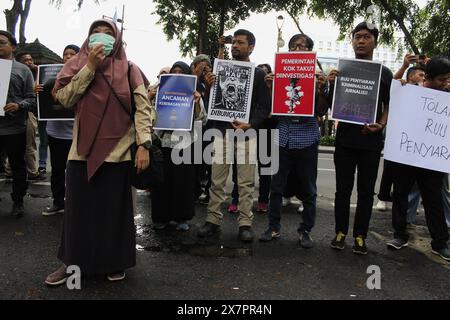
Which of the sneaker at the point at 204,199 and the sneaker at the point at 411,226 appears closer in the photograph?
the sneaker at the point at 411,226

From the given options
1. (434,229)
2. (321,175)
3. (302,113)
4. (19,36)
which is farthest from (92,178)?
(19,36)

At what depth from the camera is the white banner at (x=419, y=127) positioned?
376 centimetres

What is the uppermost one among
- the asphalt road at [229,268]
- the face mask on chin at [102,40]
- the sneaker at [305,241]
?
the face mask on chin at [102,40]

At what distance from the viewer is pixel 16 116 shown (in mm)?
4520

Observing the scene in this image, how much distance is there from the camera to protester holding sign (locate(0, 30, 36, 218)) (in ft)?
14.6

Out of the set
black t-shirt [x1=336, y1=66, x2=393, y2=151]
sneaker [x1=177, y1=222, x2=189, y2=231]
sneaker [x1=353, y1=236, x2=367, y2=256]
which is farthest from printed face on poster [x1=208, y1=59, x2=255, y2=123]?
sneaker [x1=353, y1=236, x2=367, y2=256]

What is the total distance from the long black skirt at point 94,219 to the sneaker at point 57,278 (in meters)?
0.08

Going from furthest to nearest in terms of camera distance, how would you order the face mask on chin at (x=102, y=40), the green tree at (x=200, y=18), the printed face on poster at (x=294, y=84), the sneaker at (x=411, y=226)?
the green tree at (x=200, y=18)
the sneaker at (x=411, y=226)
the printed face on poster at (x=294, y=84)
the face mask on chin at (x=102, y=40)

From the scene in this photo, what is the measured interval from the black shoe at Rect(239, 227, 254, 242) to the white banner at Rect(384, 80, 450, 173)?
1547mm

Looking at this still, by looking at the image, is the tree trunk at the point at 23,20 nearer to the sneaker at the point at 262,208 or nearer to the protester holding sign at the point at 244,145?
the sneaker at the point at 262,208

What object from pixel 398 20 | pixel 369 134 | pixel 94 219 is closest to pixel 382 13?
pixel 398 20

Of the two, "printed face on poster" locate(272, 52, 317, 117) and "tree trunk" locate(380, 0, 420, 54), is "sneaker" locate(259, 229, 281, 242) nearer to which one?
"printed face on poster" locate(272, 52, 317, 117)

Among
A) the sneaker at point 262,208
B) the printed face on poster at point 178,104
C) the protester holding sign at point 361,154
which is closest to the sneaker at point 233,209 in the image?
the sneaker at point 262,208
